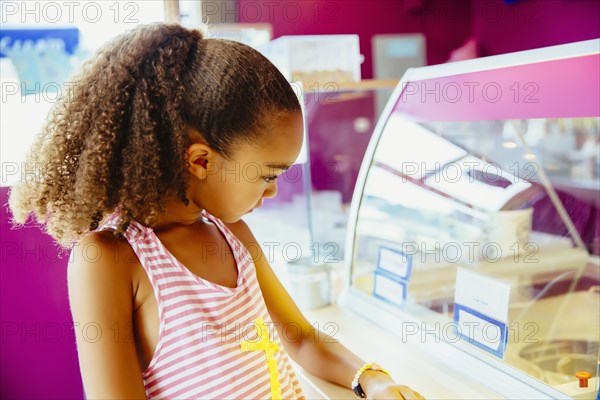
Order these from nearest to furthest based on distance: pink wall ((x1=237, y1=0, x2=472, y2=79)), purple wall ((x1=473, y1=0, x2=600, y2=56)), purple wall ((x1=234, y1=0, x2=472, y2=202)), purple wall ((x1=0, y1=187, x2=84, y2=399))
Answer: purple wall ((x1=0, y1=187, x2=84, y2=399)) → purple wall ((x1=473, y1=0, x2=600, y2=56)) → pink wall ((x1=237, y1=0, x2=472, y2=79)) → purple wall ((x1=234, y1=0, x2=472, y2=202))

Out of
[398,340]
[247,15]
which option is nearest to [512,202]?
[398,340]

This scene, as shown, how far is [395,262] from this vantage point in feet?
5.17

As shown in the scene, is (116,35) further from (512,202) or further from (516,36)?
(516,36)

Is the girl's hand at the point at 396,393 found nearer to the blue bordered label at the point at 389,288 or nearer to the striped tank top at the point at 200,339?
the striped tank top at the point at 200,339

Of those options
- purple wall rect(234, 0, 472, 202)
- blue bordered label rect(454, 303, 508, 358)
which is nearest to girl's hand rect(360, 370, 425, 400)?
blue bordered label rect(454, 303, 508, 358)

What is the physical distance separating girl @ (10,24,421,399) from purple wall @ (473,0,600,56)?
308 centimetres

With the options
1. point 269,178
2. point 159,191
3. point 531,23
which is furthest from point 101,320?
point 531,23

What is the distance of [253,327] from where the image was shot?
3.56 ft

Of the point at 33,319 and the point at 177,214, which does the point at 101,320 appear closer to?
the point at 177,214

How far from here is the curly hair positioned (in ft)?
3.03

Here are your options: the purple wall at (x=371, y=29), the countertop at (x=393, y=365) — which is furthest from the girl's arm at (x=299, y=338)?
the purple wall at (x=371, y=29)

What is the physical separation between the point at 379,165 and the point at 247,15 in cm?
236

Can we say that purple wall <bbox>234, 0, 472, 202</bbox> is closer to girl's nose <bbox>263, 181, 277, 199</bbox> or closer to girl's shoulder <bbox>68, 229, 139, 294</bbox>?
girl's nose <bbox>263, 181, 277, 199</bbox>

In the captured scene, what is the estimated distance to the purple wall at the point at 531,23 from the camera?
359 cm
